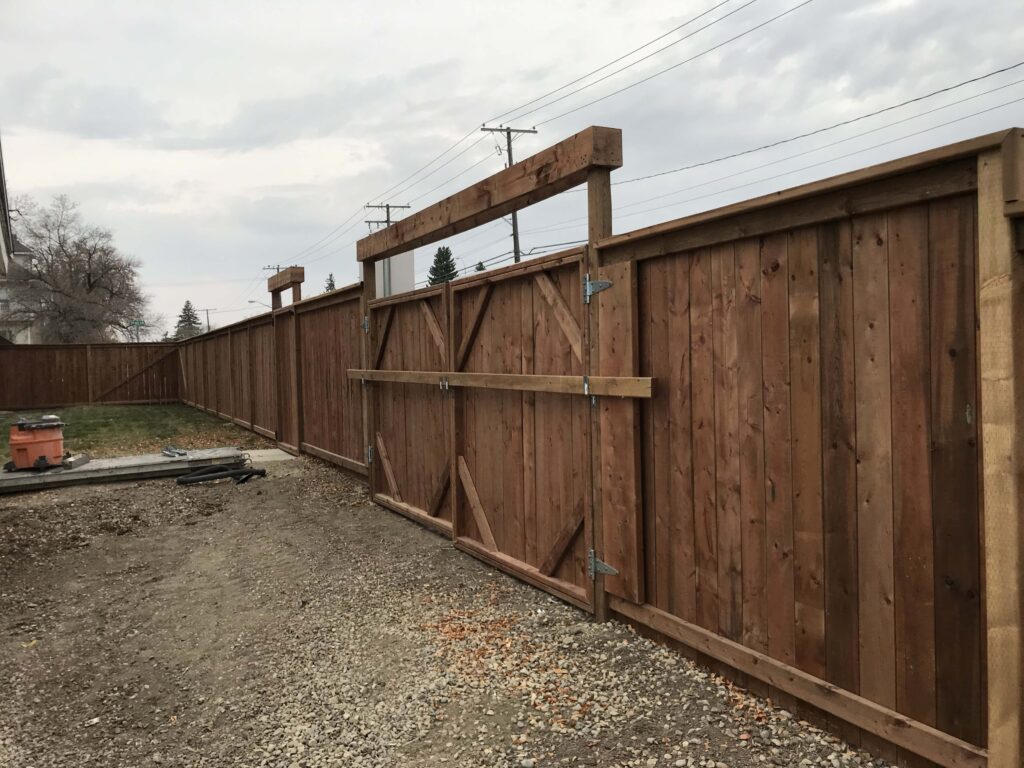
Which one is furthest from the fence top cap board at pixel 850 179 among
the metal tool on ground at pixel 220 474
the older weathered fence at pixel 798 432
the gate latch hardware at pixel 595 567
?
the metal tool on ground at pixel 220 474

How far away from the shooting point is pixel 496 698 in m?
3.18

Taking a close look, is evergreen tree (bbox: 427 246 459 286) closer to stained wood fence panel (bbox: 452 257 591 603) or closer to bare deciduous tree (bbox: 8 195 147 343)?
bare deciduous tree (bbox: 8 195 147 343)

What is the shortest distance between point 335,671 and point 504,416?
1958mm

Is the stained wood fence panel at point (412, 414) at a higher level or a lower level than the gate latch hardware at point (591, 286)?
lower

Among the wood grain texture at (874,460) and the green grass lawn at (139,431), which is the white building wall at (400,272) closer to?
the green grass lawn at (139,431)

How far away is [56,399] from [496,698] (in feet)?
72.9

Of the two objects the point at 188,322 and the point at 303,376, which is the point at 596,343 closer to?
the point at 303,376

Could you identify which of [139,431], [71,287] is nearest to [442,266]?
[71,287]

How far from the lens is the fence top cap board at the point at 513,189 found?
383 cm

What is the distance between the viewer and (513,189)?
4.59 meters

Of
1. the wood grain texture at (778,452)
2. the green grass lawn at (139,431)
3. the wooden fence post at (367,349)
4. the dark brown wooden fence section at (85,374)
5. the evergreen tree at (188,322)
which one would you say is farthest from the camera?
the evergreen tree at (188,322)

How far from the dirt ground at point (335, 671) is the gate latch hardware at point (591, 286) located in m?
1.76

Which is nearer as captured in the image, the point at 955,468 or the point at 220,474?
the point at 955,468

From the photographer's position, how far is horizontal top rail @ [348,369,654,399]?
11.5 ft
